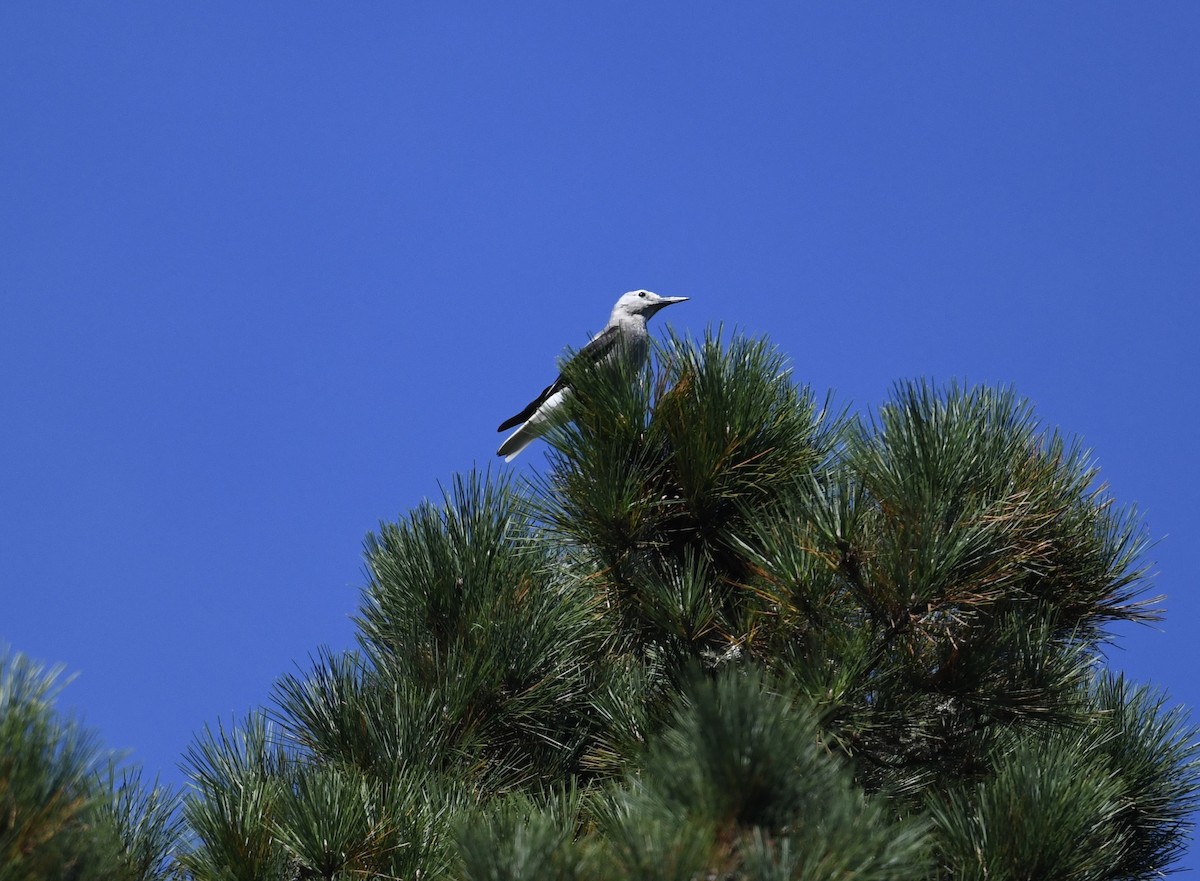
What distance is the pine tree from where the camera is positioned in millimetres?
3789

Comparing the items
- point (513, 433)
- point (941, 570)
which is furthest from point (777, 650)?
point (513, 433)

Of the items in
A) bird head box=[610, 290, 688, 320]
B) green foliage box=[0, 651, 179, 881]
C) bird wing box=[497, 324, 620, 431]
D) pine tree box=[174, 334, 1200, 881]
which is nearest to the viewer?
green foliage box=[0, 651, 179, 881]

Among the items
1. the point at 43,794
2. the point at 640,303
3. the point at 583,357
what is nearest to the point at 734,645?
the point at 583,357

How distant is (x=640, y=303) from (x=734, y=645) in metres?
3.57

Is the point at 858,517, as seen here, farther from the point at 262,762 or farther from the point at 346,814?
the point at 262,762

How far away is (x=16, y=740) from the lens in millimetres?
2580

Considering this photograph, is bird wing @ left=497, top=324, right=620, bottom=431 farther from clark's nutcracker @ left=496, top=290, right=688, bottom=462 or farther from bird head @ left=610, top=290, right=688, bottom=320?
bird head @ left=610, top=290, right=688, bottom=320

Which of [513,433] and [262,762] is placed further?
[513,433]

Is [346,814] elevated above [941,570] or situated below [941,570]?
below

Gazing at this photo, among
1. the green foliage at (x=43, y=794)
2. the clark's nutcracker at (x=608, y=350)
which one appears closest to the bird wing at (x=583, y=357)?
the clark's nutcracker at (x=608, y=350)

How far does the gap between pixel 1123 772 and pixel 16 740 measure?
3641 millimetres

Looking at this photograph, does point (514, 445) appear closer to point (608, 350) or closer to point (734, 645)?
point (608, 350)

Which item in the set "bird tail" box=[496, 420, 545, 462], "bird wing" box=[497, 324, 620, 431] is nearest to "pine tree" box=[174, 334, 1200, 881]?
"bird wing" box=[497, 324, 620, 431]

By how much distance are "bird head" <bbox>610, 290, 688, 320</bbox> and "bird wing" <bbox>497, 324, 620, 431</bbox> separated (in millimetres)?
993
